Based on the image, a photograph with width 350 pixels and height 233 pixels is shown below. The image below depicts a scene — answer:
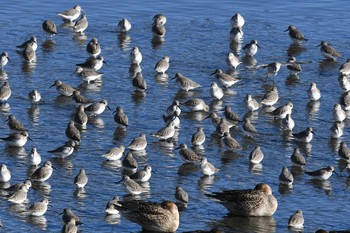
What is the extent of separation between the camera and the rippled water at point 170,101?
83.8ft

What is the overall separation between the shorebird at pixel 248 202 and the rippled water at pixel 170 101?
205 millimetres

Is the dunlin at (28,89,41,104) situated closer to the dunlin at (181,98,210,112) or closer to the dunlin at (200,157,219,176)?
the dunlin at (181,98,210,112)

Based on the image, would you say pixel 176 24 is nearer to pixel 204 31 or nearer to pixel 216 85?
pixel 204 31

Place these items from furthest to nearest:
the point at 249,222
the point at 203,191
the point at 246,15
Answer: the point at 246,15 → the point at 203,191 → the point at 249,222

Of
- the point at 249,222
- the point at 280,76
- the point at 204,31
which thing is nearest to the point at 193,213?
the point at 249,222

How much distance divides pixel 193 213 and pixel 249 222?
1.23 meters

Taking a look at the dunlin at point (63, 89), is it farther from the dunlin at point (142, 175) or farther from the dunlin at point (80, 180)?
the dunlin at point (80, 180)

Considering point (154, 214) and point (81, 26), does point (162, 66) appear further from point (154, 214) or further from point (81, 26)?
point (154, 214)

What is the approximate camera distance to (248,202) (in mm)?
25000

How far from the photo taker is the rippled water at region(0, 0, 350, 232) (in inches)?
1006

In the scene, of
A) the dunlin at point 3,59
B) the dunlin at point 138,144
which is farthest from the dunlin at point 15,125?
the dunlin at point 3,59

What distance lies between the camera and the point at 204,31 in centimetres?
4247

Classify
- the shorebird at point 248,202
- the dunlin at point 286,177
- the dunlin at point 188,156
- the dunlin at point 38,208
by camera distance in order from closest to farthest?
the dunlin at point 38,208
the shorebird at point 248,202
the dunlin at point 286,177
the dunlin at point 188,156

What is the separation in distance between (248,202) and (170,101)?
32.3 feet
